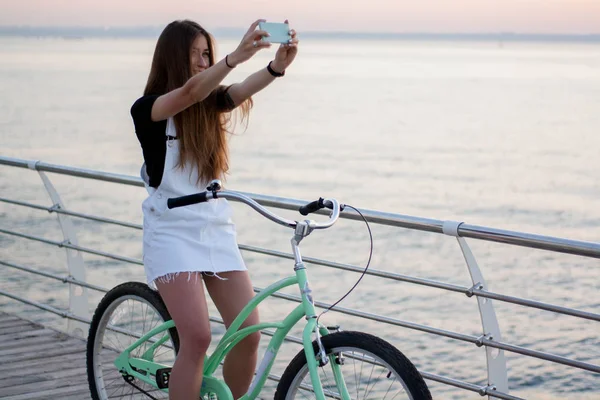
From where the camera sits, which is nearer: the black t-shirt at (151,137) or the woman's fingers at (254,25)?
the woman's fingers at (254,25)

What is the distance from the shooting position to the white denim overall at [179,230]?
9.78 feet

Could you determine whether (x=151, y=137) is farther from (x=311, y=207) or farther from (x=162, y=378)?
(x=162, y=378)

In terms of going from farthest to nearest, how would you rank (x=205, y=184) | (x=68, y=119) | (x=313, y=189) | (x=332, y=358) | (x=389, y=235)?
(x=68, y=119)
(x=313, y=189)
(x=389, y=235)
(x=205, y=184)
(x=332, y=358)

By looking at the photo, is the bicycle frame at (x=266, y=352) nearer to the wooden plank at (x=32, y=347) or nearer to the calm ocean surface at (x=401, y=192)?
the wooden plank at (x=32, y=347)

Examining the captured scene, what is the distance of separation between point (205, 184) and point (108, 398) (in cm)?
119

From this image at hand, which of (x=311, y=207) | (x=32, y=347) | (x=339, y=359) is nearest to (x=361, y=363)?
(x=339, y=359)

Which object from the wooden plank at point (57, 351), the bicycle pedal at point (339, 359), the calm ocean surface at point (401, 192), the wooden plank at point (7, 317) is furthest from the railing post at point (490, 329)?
the calm ocean surface at point (401, 192)

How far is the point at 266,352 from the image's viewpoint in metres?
2.83

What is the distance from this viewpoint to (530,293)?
19328mm

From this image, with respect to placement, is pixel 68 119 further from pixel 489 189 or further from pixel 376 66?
pixel 376 66

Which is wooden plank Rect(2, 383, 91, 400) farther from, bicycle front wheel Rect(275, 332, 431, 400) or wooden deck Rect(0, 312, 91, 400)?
bicycle front wheel Rect(275, 332, 431, 400)

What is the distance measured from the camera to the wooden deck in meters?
4.23

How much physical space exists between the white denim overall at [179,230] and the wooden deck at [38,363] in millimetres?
1409

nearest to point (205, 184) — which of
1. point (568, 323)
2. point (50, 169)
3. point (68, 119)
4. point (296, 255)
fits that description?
point (296, 255)
